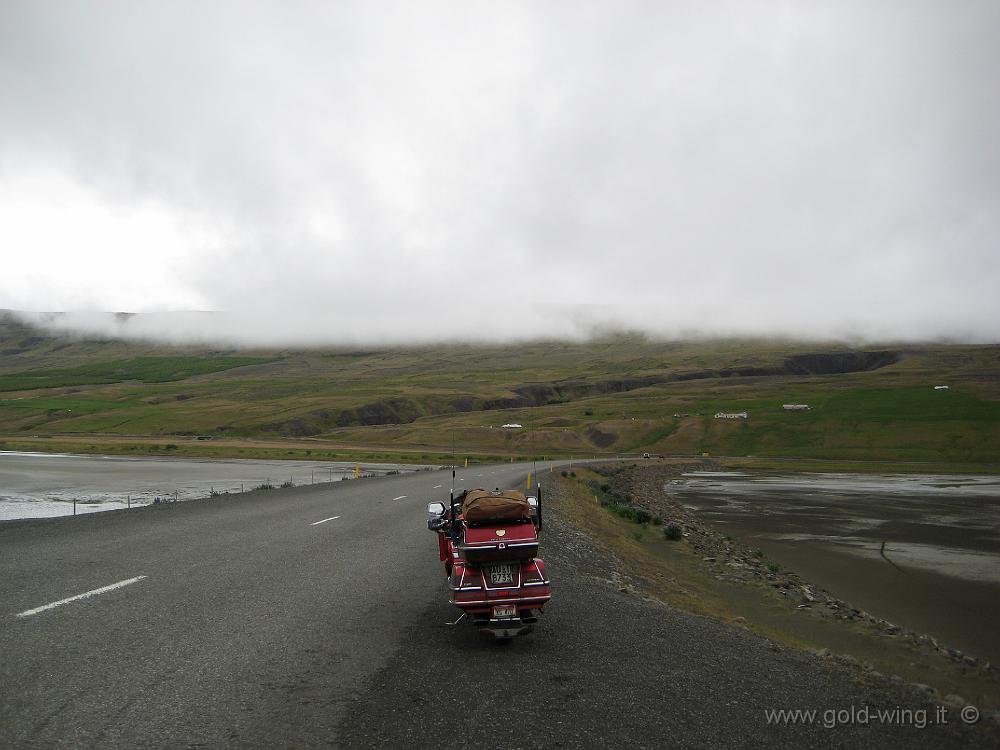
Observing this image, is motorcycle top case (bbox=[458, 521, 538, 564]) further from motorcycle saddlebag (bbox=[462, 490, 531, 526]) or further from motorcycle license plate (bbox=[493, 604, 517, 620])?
motorcycle license plate (bbox=[493, 604, 517, 620])

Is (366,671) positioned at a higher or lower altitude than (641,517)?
higher

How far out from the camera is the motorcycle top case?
28.6ft

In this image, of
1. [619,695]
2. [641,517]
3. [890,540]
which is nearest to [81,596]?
[619,695]

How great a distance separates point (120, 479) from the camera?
50.7 metres

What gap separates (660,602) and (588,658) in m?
5.54

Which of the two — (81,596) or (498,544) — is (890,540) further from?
(81,596)

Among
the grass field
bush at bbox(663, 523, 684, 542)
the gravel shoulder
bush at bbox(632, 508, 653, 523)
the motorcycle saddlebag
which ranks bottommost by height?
the grass field

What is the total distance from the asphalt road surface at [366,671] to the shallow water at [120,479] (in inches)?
915

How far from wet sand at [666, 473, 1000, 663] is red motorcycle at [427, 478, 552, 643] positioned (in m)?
11.8

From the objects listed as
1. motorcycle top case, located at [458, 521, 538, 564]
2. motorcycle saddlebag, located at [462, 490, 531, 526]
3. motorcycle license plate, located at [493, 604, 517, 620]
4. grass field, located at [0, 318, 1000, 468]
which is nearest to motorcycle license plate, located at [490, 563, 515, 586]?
motorcycle top case, located at [458, 521, 538, 564]

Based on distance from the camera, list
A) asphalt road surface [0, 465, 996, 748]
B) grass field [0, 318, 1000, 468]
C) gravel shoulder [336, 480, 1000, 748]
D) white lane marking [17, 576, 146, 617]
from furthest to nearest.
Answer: grass field [0, 318, 1000, 468], white lane marking [17, 576, 146, 617], gravel shoulder [336, 480, 1000, 748], asphalt road surface [0, 465, 996, 748]

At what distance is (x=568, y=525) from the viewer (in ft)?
85.4

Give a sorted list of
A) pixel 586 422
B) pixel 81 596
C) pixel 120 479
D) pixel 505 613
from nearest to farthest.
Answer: pixel 505 613 → pixel 81 596 → pixel 120 479 → pixel 586 422

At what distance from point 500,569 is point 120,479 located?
51160mm
